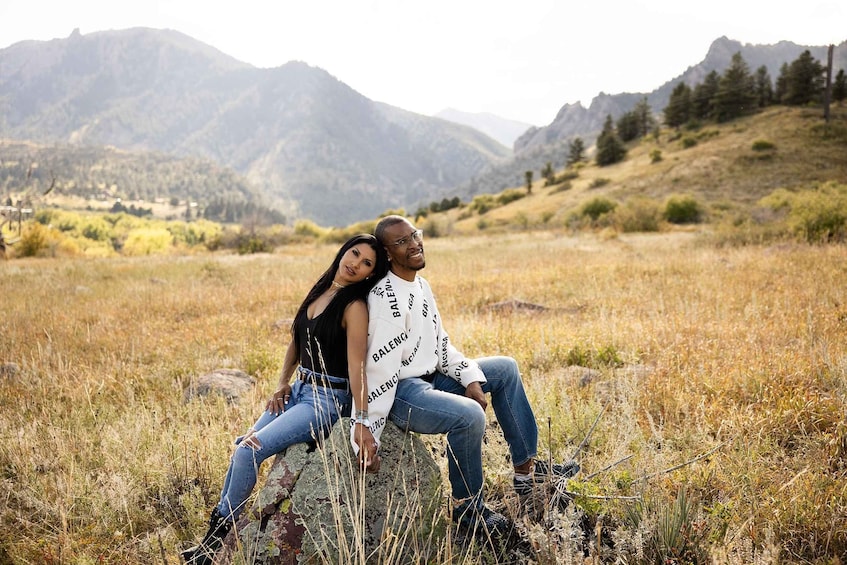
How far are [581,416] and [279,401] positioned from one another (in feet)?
7.45

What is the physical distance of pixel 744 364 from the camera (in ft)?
14.7

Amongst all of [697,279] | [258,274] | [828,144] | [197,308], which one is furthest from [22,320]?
[828,144]

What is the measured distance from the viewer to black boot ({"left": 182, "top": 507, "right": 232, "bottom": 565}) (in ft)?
7.84

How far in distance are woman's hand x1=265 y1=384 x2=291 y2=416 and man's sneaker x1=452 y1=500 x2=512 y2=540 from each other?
115 cm

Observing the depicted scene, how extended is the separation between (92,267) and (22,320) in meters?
10.1

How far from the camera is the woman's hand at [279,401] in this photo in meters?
2.87

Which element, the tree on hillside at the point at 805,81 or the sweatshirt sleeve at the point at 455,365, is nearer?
the sweatshirt sleeve at the point at 455,365

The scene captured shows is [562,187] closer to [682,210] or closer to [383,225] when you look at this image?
[682,210]

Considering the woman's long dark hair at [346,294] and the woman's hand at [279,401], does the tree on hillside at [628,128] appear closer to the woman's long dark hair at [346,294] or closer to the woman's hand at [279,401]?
the woman's long dark hair at [346,294]

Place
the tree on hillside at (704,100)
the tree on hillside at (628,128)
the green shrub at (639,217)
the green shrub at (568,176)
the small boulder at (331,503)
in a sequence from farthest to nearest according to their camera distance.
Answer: the tree on hillside at (628,128) < the green shrub at (568,176) < the tree on hillside at (704,100) < the green shrub at (639,217) < the small boulder at (331,503)

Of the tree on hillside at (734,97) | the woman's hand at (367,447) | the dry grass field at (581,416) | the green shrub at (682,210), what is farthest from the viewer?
the tree on hillside at (734,97)

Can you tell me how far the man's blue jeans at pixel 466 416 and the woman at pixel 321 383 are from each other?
282 millimetres

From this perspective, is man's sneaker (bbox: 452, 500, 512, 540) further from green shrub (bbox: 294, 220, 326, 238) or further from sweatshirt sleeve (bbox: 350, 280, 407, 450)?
green shrub (bbox: 294, 220, 326, 238)

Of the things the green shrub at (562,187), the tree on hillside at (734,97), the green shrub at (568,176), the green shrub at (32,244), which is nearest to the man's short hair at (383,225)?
the green shrub at (32,244)
